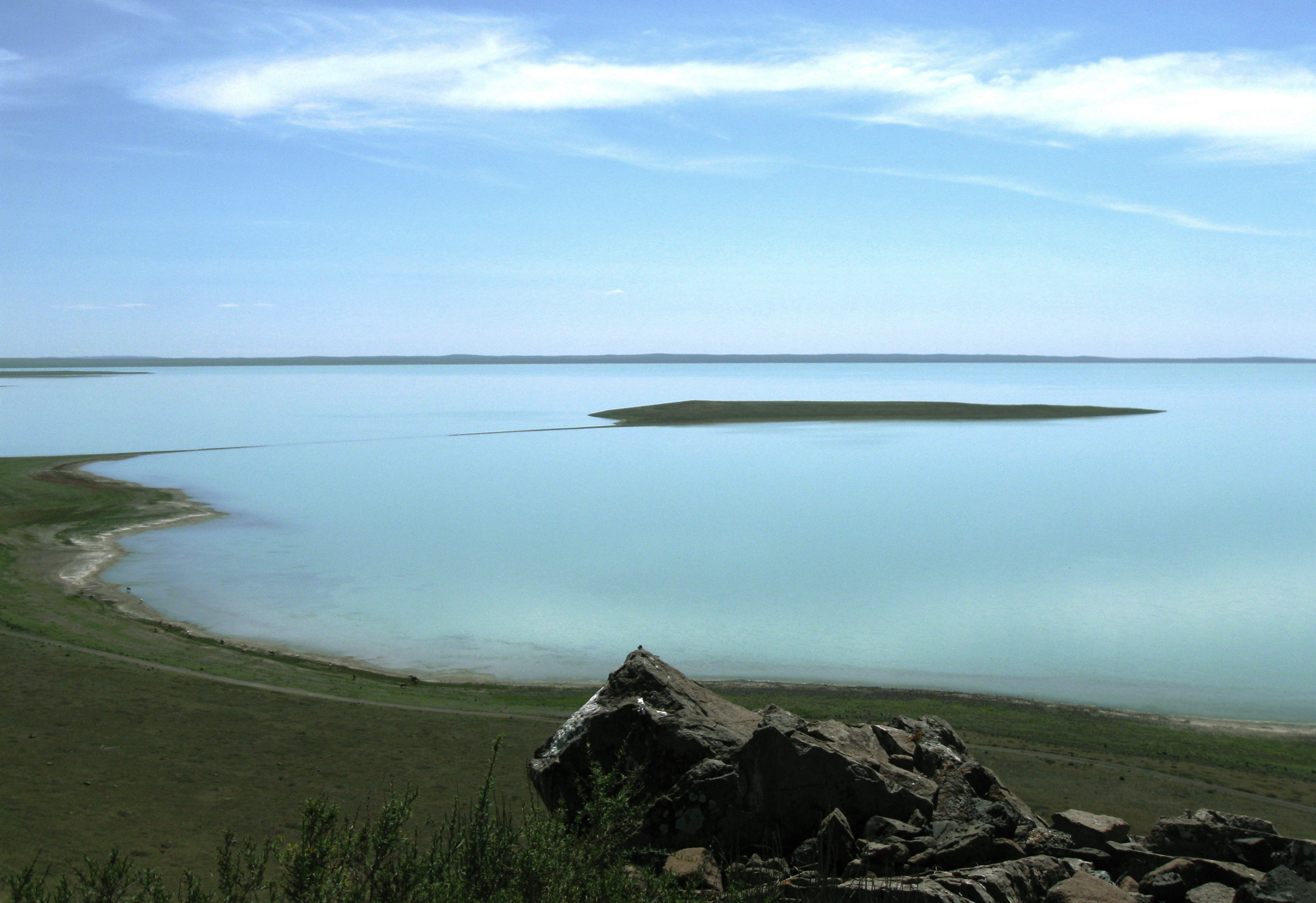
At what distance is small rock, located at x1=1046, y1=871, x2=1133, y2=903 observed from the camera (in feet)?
19.0

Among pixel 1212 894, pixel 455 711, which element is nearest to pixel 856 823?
pixel 1212 894

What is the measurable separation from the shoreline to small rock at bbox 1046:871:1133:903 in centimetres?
797

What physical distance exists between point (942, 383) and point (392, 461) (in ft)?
378

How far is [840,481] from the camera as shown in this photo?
37938 mm

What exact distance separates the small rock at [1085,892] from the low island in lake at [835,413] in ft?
200

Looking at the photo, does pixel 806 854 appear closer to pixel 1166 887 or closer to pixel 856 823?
pixel 856 823

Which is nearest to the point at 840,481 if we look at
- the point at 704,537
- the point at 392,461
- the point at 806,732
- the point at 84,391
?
the point at 704,537

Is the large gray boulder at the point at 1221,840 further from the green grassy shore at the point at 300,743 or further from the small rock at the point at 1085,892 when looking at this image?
the green grassy shore at the point at 300,743

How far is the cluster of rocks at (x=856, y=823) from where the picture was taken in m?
6.03

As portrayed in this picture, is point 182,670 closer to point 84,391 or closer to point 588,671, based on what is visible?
point 588,671

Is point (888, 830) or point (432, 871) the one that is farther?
point (888, 830)

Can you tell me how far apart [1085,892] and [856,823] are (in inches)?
59.7

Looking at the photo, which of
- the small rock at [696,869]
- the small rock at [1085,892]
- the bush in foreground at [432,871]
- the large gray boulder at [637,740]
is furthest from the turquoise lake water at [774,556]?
the bush in foreground at [432,871]

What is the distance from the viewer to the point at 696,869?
6.27 meters
